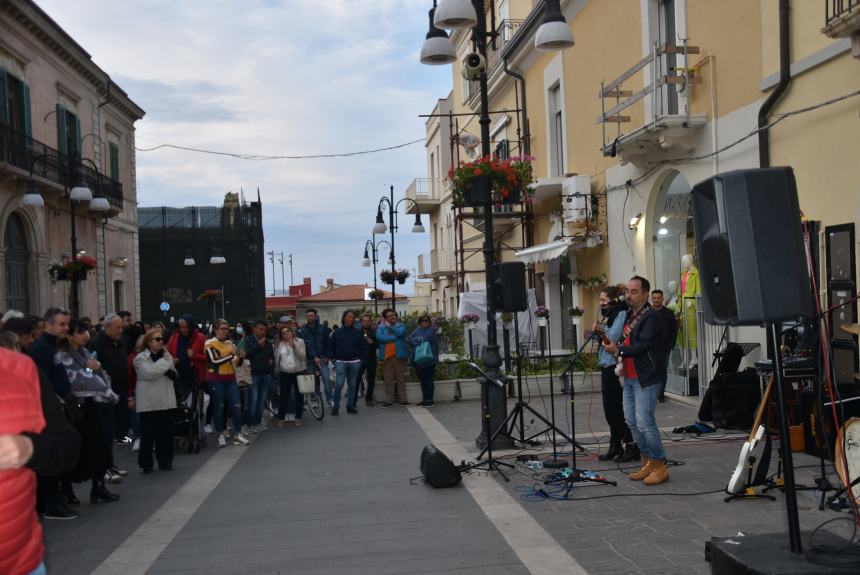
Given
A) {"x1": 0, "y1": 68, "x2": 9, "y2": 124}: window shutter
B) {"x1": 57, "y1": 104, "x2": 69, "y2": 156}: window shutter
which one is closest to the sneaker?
{"x1": 0, "y1": 68, "x2": 9, "y2": 124}: window shutter

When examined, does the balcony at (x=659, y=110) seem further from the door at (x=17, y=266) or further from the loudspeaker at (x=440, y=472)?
the door at (x=17, y=266)

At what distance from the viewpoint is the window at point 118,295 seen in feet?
101

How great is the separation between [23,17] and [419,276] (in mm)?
22265

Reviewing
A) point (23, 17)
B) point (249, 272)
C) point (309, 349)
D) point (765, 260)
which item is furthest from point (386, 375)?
point (249, 272)

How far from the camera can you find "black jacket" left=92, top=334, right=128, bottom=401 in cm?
925

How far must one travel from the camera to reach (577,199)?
16719 mm

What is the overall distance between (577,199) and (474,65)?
23.3 feet

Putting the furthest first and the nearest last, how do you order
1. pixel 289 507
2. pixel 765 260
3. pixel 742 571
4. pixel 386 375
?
pixel 386 375
pixel 289 507
pixel 765 260
pixel 742 571

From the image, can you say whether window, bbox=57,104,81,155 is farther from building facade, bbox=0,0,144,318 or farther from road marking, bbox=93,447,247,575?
road marking, bbox=93,447,247,575

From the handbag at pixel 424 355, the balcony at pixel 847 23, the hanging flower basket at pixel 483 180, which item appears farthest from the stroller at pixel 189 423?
the balcony at pixel 847 23

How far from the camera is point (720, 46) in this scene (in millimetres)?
11461

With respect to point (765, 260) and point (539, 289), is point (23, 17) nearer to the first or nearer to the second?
point (539, 289)

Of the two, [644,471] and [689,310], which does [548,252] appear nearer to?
[689,310]

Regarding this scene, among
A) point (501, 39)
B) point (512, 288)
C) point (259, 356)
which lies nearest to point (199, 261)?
point (501, 39)
